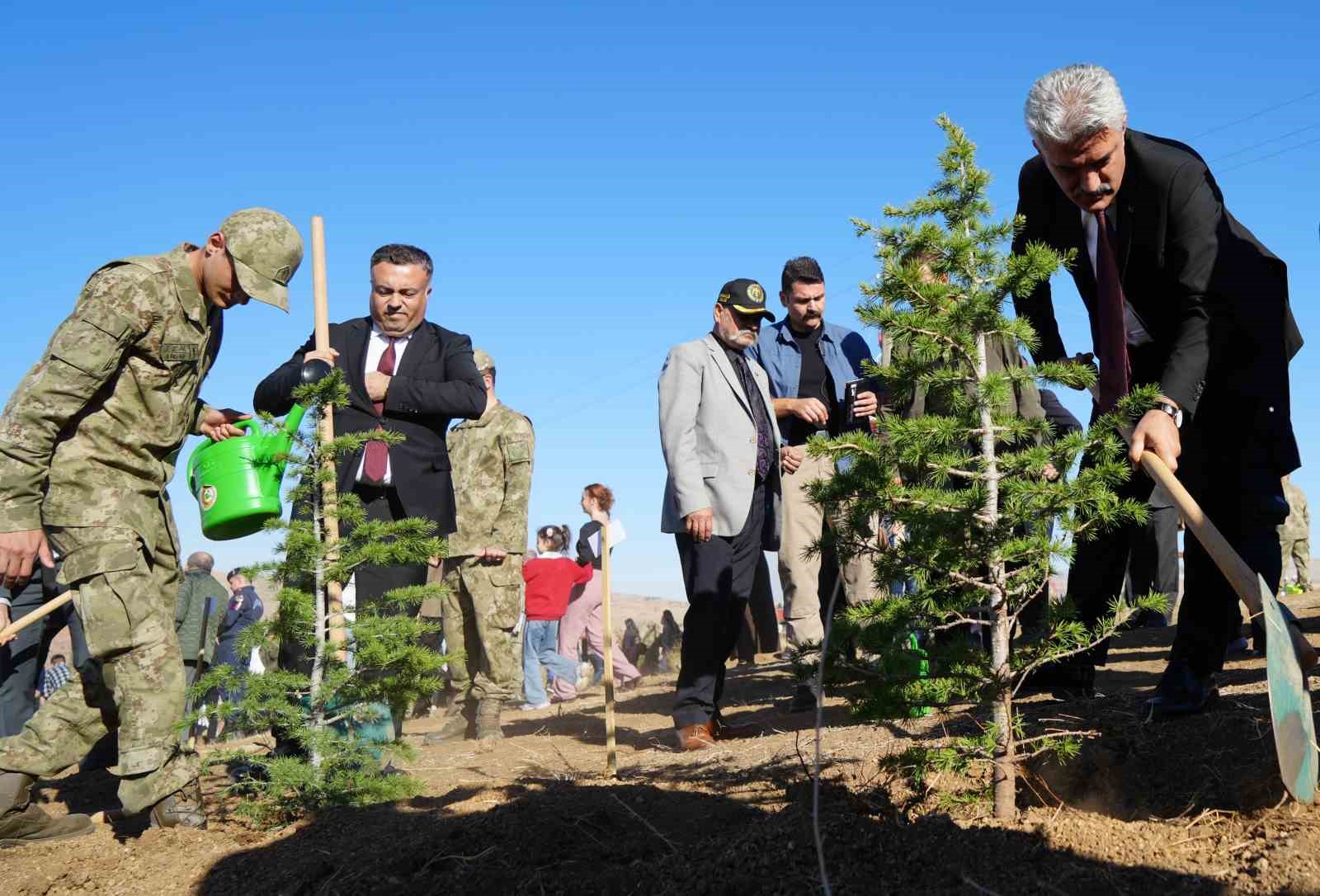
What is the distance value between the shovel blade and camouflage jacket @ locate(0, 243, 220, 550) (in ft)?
11.4

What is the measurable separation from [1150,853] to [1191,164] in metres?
2.20

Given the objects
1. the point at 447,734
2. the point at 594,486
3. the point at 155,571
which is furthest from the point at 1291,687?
the point at 594,486

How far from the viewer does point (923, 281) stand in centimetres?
311

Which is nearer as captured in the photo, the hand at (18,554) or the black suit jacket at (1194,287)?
the black suit jacket at (1194,287)

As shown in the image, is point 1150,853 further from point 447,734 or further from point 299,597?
point 447,734

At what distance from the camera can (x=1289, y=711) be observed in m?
2.57

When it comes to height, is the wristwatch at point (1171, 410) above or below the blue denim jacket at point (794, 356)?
below

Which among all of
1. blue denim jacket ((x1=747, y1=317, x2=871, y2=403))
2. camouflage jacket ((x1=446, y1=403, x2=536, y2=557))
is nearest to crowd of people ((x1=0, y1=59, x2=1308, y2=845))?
blue denim jacket ((x1=747, y1=317, x2=871, y2=403))

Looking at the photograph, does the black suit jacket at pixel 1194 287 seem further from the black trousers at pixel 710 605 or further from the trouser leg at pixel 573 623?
the trouser leg at pixel 573 623

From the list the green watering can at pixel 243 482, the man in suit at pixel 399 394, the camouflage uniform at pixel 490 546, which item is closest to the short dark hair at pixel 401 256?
the man in suit at pixel 399 394

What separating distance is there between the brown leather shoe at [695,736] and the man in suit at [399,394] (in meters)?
1.38

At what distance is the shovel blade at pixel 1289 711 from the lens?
8.32ft

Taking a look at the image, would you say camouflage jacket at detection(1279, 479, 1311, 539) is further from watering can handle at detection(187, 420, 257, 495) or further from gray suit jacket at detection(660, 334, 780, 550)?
watering can handle at detection(187, 420, 257, 495)

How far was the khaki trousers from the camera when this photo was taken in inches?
241
